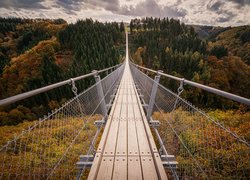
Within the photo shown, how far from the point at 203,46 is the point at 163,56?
19.0 m

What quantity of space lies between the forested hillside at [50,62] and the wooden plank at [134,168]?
26.4 metres

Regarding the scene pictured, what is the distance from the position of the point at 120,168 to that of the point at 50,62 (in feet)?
190

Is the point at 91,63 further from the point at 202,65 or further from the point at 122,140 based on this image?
the point at 122,140

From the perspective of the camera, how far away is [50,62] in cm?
5453

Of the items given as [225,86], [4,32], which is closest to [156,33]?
[225,86]

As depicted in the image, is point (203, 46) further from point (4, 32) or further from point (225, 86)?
point (4, 32)

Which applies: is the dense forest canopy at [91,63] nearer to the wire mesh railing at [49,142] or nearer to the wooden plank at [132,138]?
the wooden plank at [132,138]

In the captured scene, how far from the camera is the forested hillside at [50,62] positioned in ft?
136

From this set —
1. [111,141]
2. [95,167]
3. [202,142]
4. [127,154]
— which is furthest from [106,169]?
[202,142]

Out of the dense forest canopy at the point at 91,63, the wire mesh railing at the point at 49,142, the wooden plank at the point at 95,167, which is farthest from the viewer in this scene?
the dense forest canopy at the point at 91,63

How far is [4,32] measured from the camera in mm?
109125

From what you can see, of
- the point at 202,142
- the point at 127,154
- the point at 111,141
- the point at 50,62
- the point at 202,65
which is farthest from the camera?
the point at 50,62

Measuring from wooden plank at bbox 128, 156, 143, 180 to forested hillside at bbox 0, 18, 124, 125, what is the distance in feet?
86.5

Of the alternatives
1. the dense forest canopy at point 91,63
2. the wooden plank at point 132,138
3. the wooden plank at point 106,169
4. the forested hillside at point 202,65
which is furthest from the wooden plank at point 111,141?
the forested hillside at point 202,65
